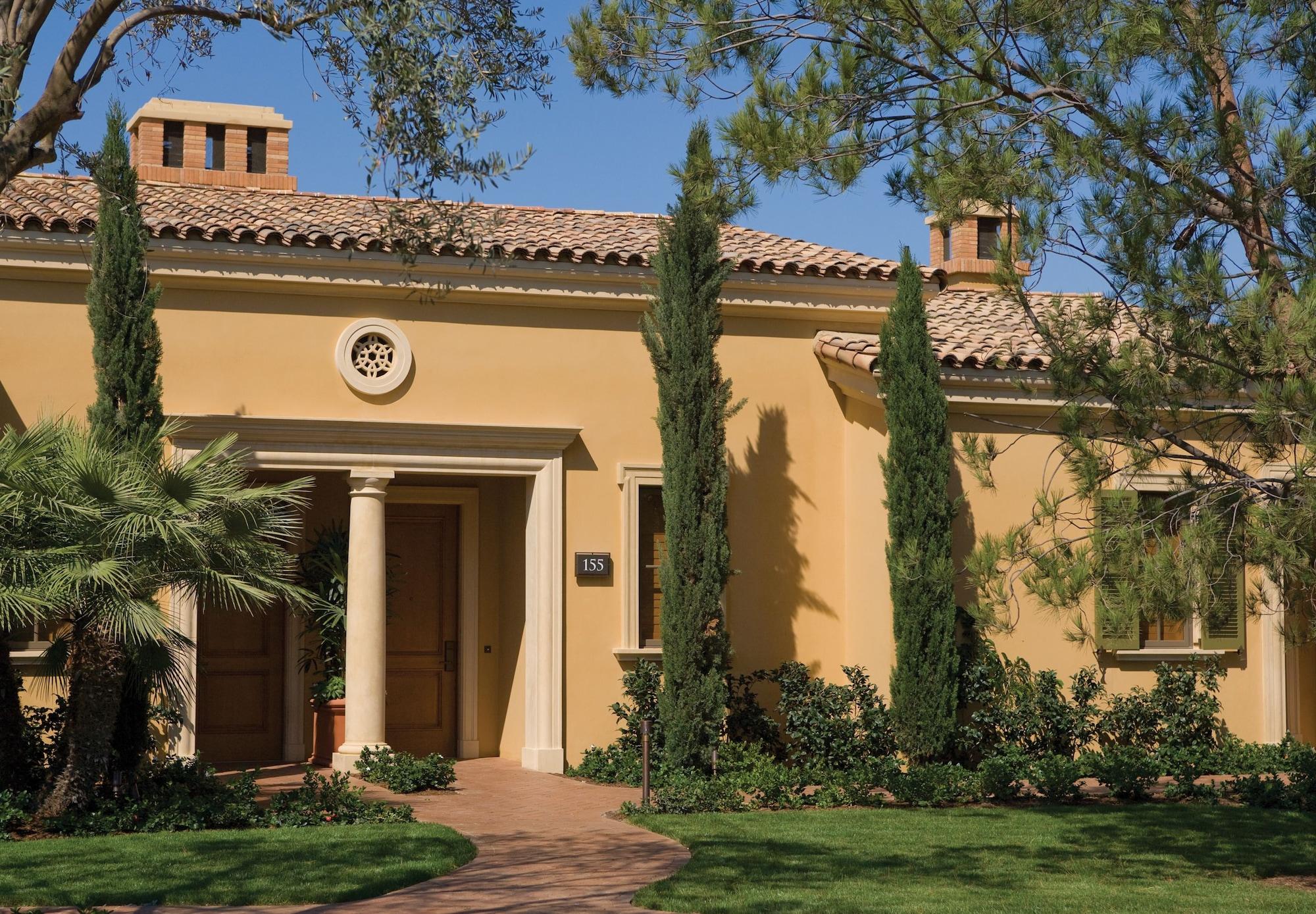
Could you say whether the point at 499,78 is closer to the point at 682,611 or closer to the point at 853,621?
the point at 682,611

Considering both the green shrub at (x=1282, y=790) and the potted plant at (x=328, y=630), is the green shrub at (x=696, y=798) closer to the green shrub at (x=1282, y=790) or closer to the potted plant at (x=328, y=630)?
the potted plant at (x=328, y=630)

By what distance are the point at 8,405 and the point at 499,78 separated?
7048 mm

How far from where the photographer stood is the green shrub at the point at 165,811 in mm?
10562

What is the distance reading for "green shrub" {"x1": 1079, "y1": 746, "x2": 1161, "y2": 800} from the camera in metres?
12.7

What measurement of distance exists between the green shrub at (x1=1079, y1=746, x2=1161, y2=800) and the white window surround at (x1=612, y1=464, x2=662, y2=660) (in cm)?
403

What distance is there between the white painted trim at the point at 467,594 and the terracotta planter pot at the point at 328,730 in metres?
1.55

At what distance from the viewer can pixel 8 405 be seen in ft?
43.4

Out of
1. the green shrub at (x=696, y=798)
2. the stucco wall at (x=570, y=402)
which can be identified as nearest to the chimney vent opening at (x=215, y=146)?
Result: the stucco wall at (x=570, y=402)

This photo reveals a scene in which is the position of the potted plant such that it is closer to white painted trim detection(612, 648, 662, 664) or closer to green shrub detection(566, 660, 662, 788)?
green shrub detection(566, 660, 662, 788)

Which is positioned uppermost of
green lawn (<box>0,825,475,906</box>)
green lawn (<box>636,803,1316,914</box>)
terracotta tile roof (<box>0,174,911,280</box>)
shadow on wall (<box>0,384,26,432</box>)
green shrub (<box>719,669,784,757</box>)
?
terracotta tile roof (<box>0,174,911,280</box>)

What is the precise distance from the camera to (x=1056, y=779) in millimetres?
12688

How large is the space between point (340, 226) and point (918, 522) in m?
5.89

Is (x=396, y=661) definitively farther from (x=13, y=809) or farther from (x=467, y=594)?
(x=13, y=809)

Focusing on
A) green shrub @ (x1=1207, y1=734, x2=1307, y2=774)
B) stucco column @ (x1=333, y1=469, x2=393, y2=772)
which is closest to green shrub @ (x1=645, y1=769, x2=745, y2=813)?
stucco column @ (x1=333, y1=469, x2=393, y2=772)
